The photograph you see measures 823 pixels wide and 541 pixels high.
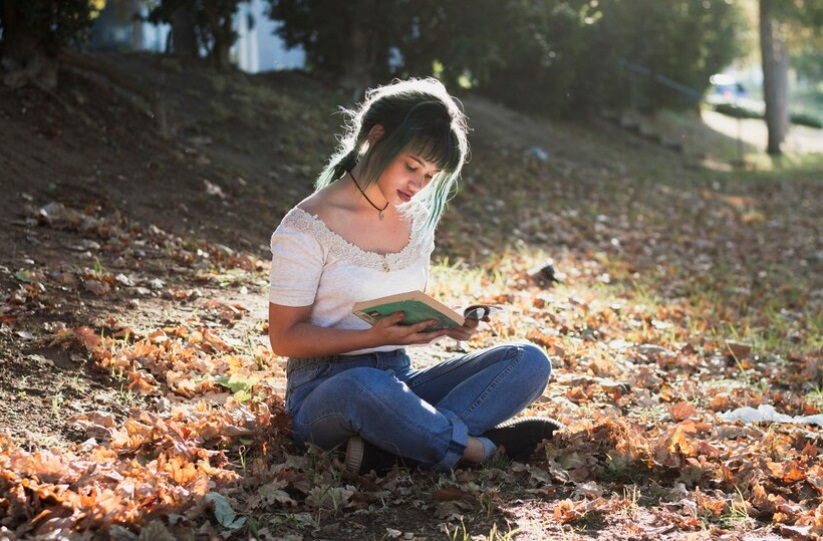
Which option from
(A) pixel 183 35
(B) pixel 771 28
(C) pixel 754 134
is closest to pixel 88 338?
(A) pixel 183 35

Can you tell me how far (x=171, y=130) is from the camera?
9250mm

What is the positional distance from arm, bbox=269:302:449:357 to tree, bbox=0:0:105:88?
18.5 ft

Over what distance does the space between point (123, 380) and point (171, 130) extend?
5.15 m

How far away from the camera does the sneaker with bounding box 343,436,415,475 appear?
3.74m

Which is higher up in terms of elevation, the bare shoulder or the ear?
the ear

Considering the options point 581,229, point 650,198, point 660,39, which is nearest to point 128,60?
point 581,229

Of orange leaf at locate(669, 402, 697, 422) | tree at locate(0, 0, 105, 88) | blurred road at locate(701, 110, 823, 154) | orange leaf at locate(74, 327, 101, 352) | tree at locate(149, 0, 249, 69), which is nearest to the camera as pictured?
orange leaf at locate(74, 327, 101, 352)

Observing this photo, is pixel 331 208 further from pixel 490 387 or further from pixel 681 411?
pixel 681 411

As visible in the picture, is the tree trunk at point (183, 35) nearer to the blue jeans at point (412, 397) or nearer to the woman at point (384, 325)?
the woman at point (384, 325)

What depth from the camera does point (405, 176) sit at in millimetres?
3793

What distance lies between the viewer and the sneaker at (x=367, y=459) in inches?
147

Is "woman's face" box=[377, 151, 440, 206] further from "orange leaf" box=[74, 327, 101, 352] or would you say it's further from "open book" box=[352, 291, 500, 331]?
"orange leaf" box=[74, 327, 101, 352]

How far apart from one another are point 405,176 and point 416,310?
1.77 feet

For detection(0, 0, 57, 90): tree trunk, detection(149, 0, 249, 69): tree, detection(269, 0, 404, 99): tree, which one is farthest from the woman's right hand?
detection(269, 0, 404, 99): tree
